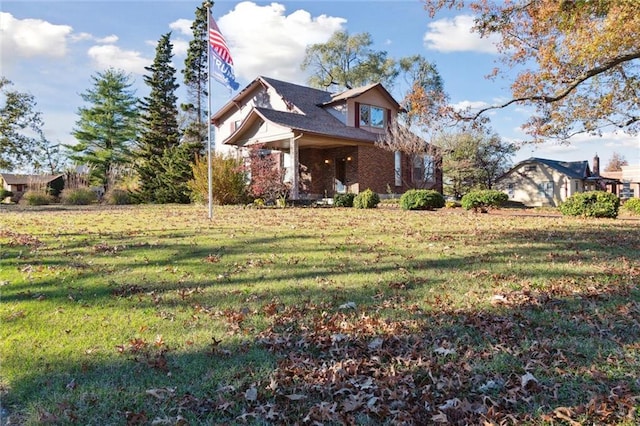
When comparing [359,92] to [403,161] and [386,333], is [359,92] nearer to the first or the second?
[403,161]

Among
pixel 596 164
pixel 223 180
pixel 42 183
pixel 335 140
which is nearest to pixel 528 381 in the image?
pixel 223 180

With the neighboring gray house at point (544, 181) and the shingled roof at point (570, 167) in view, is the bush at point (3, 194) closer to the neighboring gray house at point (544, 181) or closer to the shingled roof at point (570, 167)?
the neighboring gray house at point (544, 181)

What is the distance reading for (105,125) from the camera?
38062mm

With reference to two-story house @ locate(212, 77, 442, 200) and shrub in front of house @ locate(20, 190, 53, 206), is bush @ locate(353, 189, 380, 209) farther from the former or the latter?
shrub in front of house @ locate(20, 190, 53, 206)

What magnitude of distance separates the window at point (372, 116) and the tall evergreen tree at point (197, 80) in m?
14.5

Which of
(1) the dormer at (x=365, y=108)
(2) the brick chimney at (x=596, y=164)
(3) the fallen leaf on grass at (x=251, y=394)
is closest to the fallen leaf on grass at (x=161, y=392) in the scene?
(3) the fallen leaf on grass at (x=251, y=394)

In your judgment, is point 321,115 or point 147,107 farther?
point 147,107

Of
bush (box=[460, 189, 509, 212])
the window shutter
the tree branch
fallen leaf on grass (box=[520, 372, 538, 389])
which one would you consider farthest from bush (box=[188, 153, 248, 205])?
fallen leaf on grass (box=[520, 372, 538, 389])

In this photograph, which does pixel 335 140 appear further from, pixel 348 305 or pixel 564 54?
pixel 348 305

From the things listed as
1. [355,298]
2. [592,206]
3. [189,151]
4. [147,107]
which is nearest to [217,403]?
[355,298]

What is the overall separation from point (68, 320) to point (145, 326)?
0.80 m

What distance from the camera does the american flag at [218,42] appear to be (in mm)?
12656

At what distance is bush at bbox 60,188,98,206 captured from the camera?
916 inches

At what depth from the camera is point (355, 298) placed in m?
4.20
